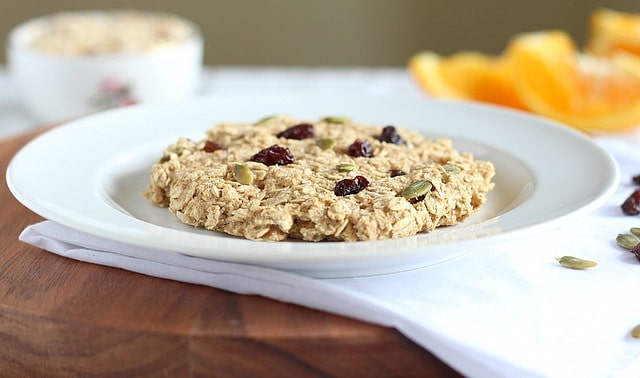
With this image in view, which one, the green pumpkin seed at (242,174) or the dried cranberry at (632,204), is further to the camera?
the dried cranberry at (632,204)

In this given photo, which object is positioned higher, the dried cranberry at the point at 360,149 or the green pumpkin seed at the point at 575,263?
the dried cranberry at the point at 360,149

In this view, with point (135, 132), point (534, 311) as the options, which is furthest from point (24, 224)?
point (534, 311)

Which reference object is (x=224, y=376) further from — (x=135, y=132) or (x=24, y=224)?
(x=135, y=132)

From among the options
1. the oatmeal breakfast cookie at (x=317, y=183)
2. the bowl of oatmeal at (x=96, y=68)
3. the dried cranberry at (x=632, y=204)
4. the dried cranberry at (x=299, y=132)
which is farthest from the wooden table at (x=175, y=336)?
the bowl of oatmeal at (x=96, y=68)

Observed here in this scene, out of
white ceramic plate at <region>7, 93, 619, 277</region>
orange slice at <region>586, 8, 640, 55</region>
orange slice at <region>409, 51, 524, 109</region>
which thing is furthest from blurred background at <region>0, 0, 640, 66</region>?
white ceramic plate at <region>7, 93, 619, 277</region>

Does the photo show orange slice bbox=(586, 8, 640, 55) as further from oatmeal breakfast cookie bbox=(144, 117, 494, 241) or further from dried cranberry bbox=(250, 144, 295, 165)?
dried cranberry bbox=(250, 144, 295, 165)

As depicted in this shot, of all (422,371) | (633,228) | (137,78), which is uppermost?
(633,228)

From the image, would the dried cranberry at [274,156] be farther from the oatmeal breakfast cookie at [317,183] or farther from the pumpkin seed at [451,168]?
the pumpkin seed at [451,168]
